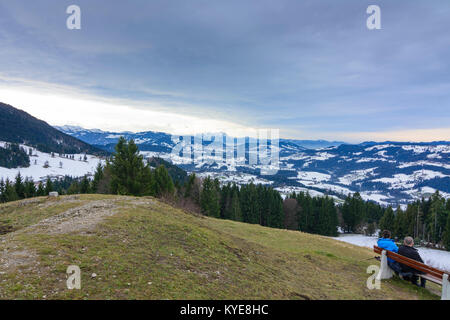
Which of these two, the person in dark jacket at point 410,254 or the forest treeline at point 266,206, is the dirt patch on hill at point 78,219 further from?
the forest treeline at point 266,206

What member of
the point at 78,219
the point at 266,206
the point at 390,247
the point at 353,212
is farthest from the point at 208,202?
the point at 353,212

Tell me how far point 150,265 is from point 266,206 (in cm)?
7340

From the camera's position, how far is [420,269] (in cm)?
995

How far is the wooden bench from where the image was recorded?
895 centimetres

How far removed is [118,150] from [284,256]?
35.0m

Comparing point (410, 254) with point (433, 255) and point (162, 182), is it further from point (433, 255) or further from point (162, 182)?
point (433, 255)

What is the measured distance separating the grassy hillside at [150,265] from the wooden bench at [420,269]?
0.54m

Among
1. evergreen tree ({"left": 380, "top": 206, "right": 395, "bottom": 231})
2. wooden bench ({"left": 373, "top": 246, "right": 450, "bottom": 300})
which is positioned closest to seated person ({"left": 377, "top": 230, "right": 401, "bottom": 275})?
wooden bench ({"left": 373, "top": 246, "right": 450, "bottom": 300})

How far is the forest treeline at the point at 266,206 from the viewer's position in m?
57.4

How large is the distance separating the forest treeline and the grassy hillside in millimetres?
31797

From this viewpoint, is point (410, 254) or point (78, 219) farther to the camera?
point (78, 219)

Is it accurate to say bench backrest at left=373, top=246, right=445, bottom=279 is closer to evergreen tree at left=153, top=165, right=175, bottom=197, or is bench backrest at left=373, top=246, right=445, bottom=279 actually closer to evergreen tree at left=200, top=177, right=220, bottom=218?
evergreen tree at left=153, top=165, right=175, bottom=197

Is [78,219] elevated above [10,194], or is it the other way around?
[78,219]
